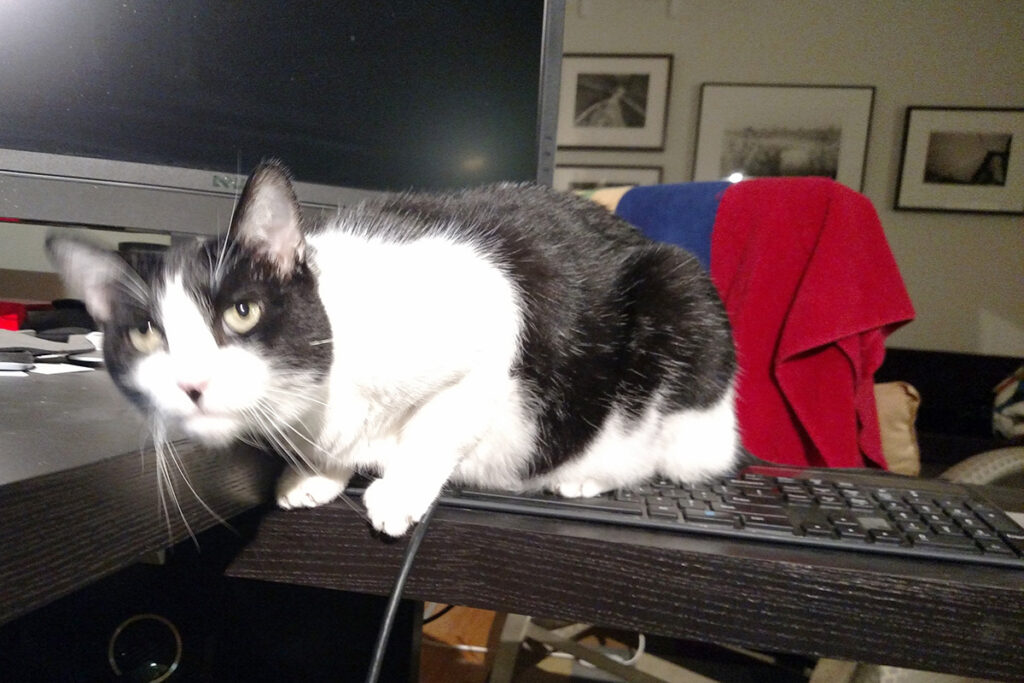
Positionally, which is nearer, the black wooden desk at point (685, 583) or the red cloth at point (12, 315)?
the black wooden desk at point (685, 583)

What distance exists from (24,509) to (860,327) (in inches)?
39.3

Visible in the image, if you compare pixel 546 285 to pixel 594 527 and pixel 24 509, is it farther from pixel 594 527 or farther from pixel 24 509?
pixel 24 509

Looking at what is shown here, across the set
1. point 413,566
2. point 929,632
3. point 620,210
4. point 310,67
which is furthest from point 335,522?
point 620,210

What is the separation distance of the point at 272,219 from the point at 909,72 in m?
2.62

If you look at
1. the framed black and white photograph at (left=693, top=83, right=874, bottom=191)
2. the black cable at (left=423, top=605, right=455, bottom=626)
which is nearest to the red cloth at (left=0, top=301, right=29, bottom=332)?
the black cable at (left=423, top=605, right=455, bottom=626)

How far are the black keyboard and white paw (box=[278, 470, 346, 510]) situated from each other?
0.10 meters

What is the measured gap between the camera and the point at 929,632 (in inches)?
15.7

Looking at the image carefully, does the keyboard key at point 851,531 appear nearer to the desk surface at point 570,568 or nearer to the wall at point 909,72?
the desk surface at point 570,568

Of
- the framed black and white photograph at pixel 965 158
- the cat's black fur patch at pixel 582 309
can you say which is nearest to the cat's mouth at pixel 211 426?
the cat's black fur patch at pixel 582 309

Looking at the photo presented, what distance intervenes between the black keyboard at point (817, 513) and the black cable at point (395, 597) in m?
0.05

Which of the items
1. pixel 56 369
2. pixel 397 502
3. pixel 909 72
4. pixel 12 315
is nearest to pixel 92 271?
pixel 56 369

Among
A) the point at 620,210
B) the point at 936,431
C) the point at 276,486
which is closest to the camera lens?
the point at 276,486

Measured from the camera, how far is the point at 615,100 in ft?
8.04

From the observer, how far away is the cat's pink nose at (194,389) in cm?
41
